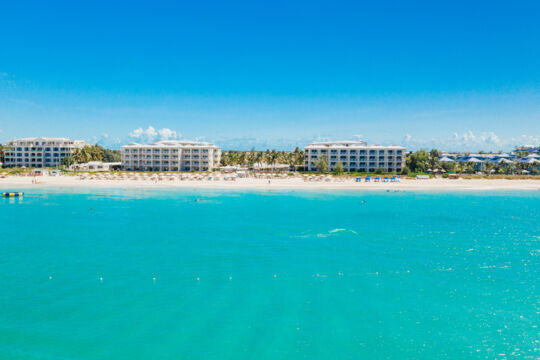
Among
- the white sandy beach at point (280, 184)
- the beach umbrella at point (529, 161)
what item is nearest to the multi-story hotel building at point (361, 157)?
the white sandy beach at point (280, 184)

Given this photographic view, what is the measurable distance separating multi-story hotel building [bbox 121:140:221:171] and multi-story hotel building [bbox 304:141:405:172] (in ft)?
105

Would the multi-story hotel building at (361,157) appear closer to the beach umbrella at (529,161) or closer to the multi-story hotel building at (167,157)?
the multi-story hotel building at (167,157)

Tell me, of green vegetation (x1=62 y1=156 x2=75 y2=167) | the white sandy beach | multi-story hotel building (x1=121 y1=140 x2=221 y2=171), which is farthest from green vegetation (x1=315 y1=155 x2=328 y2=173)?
green vegetation (x1=62 y1=156 x2=75 y2=167)

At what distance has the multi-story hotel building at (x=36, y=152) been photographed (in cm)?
12156

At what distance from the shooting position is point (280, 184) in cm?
8681

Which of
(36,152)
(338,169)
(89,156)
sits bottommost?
(338,169)

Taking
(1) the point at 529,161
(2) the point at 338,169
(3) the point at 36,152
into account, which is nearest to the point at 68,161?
(3) the point at 36,152

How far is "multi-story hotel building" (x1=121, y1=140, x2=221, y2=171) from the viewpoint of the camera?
114562mm

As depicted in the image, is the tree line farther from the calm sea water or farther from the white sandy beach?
the calm sea water

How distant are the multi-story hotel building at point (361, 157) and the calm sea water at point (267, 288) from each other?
210 ft

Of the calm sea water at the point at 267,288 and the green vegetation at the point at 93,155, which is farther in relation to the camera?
the green vegetation at the point at 93,155

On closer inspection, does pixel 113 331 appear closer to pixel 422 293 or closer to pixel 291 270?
pixel 291 270

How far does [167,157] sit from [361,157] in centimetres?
5841

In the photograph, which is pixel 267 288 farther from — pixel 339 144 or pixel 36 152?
pixel 36 152
